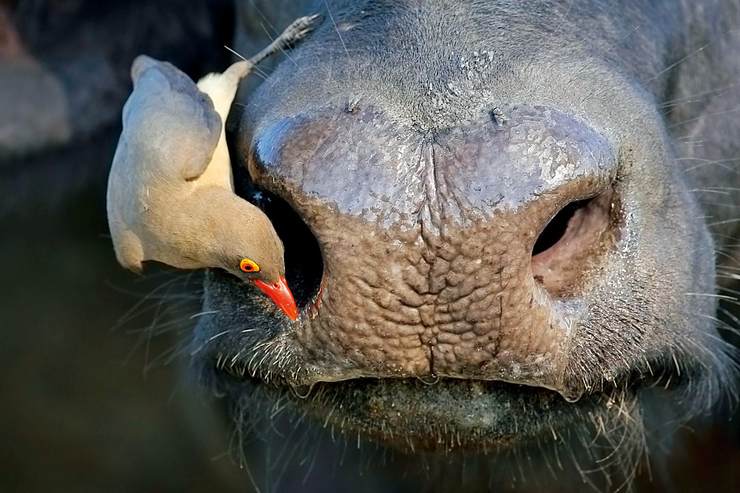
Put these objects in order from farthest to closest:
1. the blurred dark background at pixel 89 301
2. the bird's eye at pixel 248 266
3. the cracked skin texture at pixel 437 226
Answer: the blurred dark background at pixel 89 301
the bird's eye at pixel 248 266
the cracked skin texture at pixel 437 226

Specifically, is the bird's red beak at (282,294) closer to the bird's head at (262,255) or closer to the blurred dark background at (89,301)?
the bird's head at (262,255)

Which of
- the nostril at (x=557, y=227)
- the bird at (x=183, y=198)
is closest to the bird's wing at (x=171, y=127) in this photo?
the bird at (x=183, y=198)

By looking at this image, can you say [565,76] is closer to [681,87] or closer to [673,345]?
[673,345]

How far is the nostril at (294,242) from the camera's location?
161 cm

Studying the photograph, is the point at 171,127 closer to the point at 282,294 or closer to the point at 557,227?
the point at 282,294

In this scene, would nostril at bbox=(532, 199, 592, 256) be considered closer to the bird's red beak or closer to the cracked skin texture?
the cracked skin texture

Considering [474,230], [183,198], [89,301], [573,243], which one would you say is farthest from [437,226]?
[89,301]

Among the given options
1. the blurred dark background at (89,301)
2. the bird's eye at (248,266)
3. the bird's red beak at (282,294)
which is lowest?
the blurred dark background at (89,301)

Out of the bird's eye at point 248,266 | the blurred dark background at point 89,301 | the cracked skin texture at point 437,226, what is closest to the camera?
the cracked skin texture at point 437,226

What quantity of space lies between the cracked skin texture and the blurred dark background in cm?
97

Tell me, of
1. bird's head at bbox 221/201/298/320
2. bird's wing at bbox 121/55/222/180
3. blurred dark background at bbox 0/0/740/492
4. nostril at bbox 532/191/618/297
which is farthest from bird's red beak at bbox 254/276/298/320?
blurred dark background at bbox 0/0/740/492

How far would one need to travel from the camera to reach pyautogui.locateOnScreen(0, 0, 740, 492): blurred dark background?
2.87m

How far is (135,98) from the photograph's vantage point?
175cm

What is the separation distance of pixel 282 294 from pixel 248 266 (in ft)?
0.20
